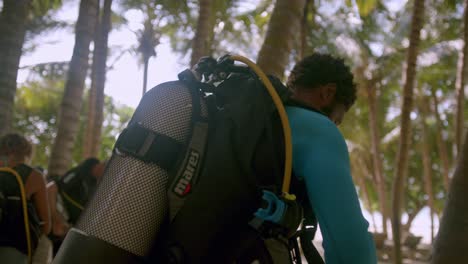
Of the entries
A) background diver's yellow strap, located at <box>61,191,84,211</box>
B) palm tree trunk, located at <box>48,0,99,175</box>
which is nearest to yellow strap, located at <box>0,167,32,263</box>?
background diver's yellow strap, located at <box>61,191,84,211</box>

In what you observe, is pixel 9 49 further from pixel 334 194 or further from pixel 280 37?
pixel 334 194

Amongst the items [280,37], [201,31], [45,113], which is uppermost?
[201,31]

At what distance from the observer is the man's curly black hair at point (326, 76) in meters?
1.92

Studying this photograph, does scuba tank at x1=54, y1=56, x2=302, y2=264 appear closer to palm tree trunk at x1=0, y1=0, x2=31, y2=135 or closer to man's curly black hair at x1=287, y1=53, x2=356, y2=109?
man's curly black hair at x1=287, y1=53, x2=356, y2=109

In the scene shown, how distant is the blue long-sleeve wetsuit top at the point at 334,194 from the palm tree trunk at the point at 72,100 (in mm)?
6894

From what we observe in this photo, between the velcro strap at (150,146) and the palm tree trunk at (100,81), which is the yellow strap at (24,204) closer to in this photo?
the velcro strap at (150,146)

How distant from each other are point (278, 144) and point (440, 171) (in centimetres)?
3540

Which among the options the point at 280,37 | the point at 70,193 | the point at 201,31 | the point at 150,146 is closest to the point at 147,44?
the point at 201,31

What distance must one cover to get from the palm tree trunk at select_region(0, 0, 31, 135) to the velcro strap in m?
5.23

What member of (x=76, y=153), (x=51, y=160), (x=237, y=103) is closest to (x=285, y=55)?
(x=237, y=103)

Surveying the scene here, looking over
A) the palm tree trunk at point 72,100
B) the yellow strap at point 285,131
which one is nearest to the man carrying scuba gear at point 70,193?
the palm tree trunk at point 72,100

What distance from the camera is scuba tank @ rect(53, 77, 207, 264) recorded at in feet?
4.98

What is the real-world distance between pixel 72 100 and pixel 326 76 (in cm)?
671

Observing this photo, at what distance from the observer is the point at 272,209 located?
4.88 ft
